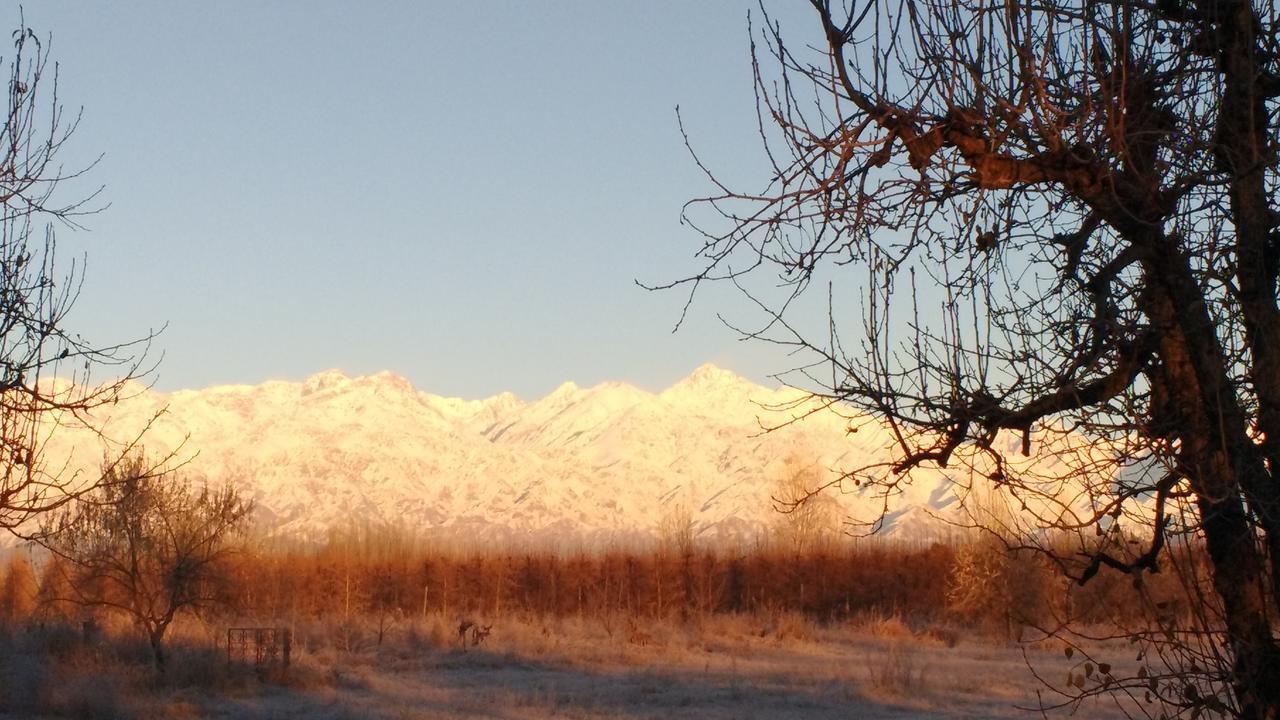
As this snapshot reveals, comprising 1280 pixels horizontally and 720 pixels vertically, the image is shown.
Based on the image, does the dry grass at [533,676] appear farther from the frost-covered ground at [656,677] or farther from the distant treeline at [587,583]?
the distant treeline at [587,583]

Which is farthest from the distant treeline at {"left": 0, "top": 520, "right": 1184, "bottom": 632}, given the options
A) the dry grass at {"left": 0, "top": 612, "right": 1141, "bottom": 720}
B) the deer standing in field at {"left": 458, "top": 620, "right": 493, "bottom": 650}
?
the deer standing in field at {"left": 458, "top": 620, "right": 493, "bottom": 650}

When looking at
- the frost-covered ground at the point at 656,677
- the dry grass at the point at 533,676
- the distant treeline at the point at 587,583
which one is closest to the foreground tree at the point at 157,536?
the dry grass at the point at 533,676

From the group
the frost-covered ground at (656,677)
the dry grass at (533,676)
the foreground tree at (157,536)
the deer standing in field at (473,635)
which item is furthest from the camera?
the deer standing in field at (473,635)

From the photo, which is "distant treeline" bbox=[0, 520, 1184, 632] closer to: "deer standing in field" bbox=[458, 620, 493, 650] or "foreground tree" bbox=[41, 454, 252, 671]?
"deer standing in field" bbox=[458, 620, 493, 650]

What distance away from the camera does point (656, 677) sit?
21562 millimetres

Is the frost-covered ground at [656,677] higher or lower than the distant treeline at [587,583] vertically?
lower

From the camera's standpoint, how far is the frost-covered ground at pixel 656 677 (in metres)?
17.6

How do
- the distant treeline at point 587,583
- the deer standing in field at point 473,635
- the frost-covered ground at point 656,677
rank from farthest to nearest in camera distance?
the distant treeline at point 587,583 → the deer standing in field at point 473,635 → the frost-covered ground at point 656,677

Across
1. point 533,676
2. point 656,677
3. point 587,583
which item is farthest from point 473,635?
point 587,583

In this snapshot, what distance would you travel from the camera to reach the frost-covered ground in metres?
17.6

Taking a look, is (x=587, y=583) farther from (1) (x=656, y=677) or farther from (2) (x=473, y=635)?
(1) (x=656, y=677)

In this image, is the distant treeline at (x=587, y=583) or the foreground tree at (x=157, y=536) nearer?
the foreground tree at (x=157, y=536)

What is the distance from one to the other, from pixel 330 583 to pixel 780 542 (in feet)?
51.4

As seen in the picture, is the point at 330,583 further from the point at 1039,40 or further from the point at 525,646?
the point at 1039,40
